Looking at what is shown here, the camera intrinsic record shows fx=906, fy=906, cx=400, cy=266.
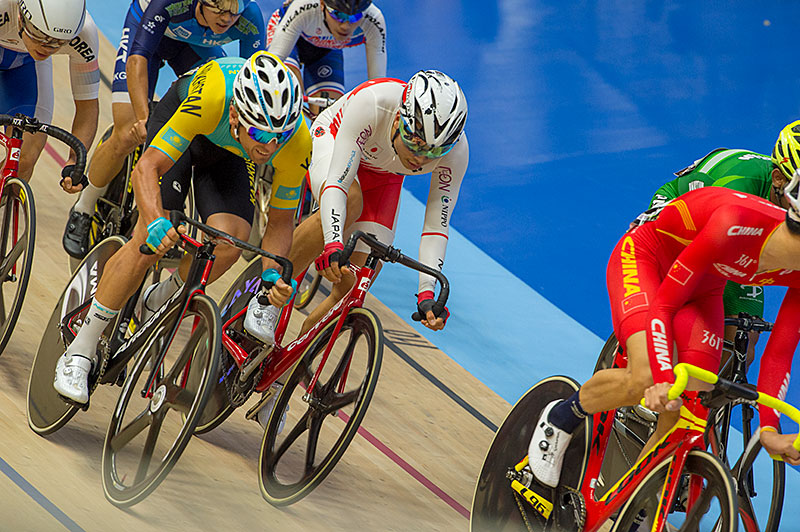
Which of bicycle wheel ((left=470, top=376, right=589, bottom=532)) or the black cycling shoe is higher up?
bicycle wheel ((left=470, top=376, right=589, bottom=532))

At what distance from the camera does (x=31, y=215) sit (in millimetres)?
3213

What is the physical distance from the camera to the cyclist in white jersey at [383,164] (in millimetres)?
2922

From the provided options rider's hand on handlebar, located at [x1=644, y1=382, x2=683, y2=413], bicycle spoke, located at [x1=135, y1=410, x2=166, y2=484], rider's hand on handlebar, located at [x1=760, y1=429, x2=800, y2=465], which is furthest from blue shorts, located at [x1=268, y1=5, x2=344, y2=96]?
rider's hand on handlebar, located at [x1=760, y1=429, x2=800, y2=465]

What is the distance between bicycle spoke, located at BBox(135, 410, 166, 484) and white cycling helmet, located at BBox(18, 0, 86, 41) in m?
1.44

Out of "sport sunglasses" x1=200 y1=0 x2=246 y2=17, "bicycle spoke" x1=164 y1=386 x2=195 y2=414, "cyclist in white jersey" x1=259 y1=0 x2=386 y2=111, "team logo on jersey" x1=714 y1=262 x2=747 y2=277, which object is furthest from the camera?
"cyclist in white jersey" x1=259 y1=0 x2=386 y2=111

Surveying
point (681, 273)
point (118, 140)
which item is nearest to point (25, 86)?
point (118, 140)

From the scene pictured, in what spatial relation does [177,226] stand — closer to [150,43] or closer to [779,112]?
[150,43]

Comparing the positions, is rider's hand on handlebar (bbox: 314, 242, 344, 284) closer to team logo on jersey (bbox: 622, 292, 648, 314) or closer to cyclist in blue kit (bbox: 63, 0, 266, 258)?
team logo on jersey (bbox: 622, 292, 648, 314)

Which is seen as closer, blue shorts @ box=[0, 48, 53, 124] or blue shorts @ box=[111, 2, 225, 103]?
blue shorts @ box=[0, 48, 53, 124]

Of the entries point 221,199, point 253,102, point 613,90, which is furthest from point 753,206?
point 613,90

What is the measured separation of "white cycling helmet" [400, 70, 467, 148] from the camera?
114 inches

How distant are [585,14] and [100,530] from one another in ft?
24.9

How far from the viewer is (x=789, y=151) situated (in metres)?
2.87

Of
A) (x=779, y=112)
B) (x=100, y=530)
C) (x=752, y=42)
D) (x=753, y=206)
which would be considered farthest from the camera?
(x=752, y=42)
